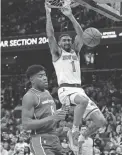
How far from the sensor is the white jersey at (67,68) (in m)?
7.45

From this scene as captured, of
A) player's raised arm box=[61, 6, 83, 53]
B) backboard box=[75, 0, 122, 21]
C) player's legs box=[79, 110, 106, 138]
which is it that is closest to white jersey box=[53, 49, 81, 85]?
player's raised arm box=[61, 6, 83, 53]

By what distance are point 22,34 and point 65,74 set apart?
45.2 ft

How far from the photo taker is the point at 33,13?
22562 millimetres

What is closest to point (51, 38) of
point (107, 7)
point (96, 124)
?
point (107, 7)

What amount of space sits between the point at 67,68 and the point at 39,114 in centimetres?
194

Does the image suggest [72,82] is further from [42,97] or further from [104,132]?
[104,132]

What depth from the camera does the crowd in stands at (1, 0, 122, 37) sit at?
19.5 metres

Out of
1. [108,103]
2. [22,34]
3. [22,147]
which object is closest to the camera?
[22,147]

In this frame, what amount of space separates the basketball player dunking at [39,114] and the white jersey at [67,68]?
164cm

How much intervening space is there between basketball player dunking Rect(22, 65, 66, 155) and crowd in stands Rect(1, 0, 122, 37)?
43.9 feet

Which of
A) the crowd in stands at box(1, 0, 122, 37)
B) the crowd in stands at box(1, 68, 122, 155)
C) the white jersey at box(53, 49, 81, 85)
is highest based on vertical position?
the crowd in stands at box(1, 0, 122, 37)

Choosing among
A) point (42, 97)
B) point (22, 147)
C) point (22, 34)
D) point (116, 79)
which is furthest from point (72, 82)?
point (22, 34)

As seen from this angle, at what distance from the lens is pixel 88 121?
1498 cm

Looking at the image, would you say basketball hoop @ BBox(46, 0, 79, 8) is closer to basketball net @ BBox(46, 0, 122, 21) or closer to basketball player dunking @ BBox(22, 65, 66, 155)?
basketball net @ BBox(46, 0, 122, 21)
